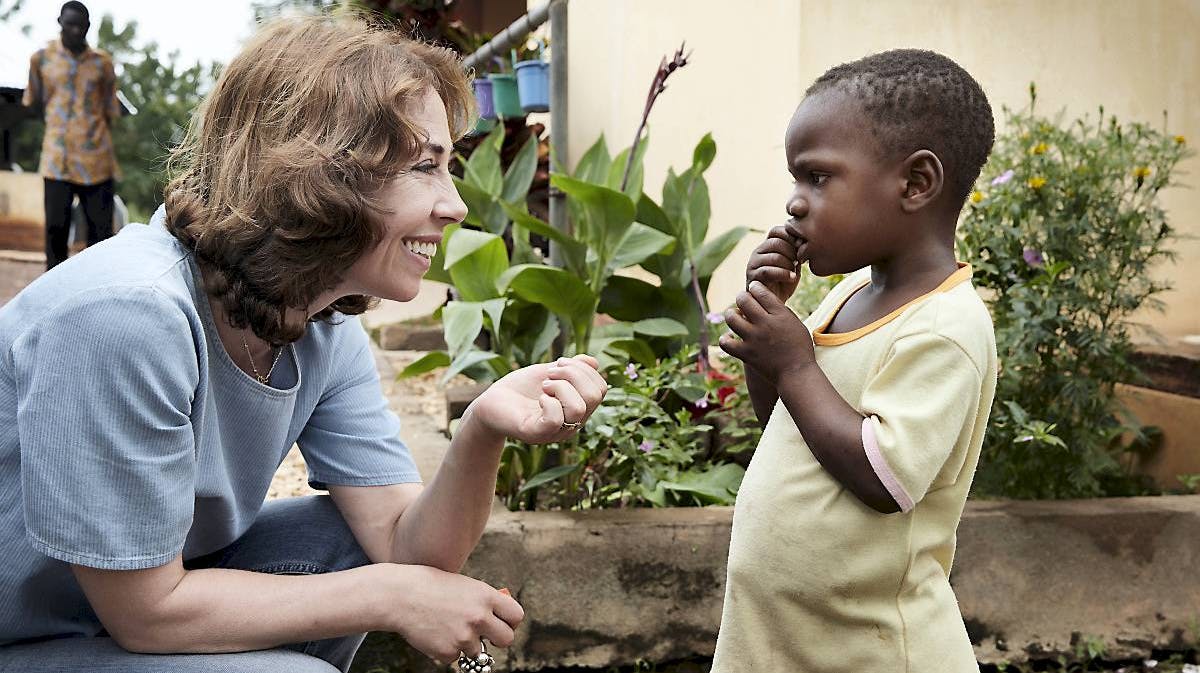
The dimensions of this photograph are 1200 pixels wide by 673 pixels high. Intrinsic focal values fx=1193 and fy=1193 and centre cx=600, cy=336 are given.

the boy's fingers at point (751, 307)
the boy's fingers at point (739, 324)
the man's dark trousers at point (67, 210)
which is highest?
the boy's fingers at point (751, 307)

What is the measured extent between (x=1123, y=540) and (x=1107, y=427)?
383 millimetres

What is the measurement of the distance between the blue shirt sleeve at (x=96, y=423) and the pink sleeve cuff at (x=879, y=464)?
0.87 m

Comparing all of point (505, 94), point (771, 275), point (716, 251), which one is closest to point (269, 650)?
point (771, 275)

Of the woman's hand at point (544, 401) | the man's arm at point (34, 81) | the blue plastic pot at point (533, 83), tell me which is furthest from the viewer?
the man's arm at point (34, 81)

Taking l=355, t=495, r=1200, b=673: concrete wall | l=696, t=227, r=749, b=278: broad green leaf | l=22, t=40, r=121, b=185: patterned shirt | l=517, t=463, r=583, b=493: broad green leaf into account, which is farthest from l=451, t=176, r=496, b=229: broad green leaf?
l=22, t=40, r=121, b=185: patterned shirt

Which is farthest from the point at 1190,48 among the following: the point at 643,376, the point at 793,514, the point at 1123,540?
the point at 793,514

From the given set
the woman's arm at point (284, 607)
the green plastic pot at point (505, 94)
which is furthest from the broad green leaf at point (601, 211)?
the green plastic pot at point (505, 94)

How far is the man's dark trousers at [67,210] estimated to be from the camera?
21.5 ft

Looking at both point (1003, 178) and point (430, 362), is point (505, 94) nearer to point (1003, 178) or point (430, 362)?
point (430, 362)

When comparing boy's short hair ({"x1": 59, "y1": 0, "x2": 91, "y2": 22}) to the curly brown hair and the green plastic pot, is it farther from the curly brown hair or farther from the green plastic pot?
the curly brown hair

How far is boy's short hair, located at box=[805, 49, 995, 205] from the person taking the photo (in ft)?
5.29

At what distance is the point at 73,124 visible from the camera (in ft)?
21.2

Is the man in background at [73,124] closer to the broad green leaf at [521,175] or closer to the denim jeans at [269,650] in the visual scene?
the broad green leaf at [521,175]

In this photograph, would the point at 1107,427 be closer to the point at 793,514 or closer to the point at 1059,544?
the point at 1059,544
